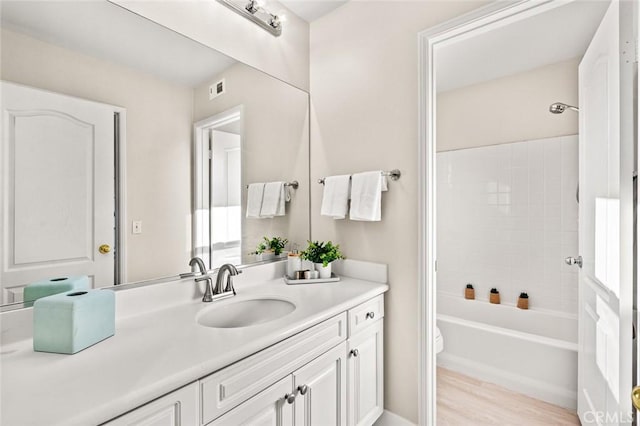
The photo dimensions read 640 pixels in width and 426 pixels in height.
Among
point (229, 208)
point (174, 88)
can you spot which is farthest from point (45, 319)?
point (174, 88)

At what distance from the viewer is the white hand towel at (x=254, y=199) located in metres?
1.74

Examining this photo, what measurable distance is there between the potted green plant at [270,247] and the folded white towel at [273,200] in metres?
0.16

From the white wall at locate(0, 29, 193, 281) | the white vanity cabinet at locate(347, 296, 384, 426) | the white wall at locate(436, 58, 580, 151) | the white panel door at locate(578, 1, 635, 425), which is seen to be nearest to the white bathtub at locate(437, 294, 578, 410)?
the white panel door at locate(578, 1, 635, 425)

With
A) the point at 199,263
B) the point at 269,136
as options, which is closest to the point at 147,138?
the point at 199,263

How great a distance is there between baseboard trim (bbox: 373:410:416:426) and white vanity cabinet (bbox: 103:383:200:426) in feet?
4.01

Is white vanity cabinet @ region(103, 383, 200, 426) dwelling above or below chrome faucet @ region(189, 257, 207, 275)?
below

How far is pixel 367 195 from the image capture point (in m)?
1.66

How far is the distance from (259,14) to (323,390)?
1.96m

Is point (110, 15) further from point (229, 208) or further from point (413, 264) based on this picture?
point (413, 264)

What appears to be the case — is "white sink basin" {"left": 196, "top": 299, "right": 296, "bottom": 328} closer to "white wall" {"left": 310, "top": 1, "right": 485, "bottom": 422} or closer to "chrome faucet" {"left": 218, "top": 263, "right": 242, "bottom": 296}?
"chrome faucet" {"left": 218, "top": 263, "right": 242, "bottom": 296}

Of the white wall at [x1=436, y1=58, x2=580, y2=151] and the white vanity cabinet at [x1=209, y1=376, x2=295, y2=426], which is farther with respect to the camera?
the white wall at [x1=436, y1=58, x2=580, y2=151]

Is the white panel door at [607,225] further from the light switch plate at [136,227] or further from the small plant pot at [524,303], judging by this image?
the light switch plate at [136,227]

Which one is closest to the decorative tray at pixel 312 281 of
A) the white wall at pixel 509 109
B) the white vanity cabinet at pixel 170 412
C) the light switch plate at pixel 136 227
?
the light switch plate at pixel 136 227

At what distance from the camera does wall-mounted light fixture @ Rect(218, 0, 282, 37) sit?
1595 millimetres
